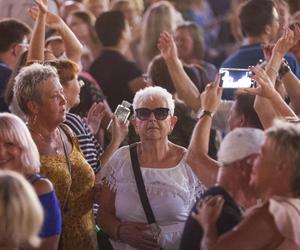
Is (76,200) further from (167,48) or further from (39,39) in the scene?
(167,48)

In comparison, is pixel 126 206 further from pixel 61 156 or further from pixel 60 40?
pixel 60 40

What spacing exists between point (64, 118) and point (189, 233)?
5.30 ft

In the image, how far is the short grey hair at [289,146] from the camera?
4711mm

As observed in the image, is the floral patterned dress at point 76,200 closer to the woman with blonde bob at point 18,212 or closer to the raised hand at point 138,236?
the raised hand at point 138,236

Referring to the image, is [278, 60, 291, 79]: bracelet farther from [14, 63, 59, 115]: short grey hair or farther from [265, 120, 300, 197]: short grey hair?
[265, 120, 300, 197]: short grey hair

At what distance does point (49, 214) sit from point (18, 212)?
0.92 meters

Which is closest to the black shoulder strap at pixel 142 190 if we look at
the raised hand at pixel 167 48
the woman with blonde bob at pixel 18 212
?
the raised hand at pixel 167 48

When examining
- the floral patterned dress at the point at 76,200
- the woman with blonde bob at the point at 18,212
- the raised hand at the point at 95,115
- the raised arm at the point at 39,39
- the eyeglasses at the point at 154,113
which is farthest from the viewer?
the raised hand at the point at 95,115

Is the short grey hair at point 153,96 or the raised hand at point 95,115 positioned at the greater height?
the short grey hair at point 153,96

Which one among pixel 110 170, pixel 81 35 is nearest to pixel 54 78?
pixel 110 170

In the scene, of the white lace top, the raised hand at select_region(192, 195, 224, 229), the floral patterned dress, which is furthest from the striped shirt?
the raised hand at select_region(192, 195, 224, 229)

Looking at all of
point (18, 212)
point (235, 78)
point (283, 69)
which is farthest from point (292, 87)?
point (18, 212)

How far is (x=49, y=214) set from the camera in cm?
519

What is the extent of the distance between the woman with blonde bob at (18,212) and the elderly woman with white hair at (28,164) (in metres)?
0.82
